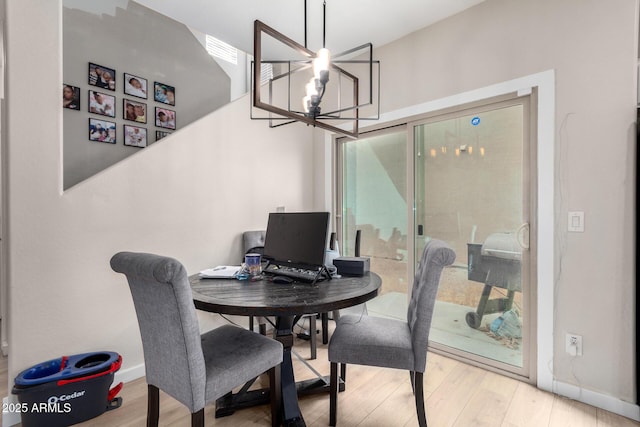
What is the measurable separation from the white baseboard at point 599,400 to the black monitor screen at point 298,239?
1795 mm

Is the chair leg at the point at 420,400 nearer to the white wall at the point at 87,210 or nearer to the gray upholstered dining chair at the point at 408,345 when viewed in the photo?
the gray upholstered dining chair at the point at 408,345

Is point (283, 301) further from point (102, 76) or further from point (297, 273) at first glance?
point (102, 76)

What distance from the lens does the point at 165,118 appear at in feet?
9.70

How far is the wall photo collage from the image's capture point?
2.50 meters

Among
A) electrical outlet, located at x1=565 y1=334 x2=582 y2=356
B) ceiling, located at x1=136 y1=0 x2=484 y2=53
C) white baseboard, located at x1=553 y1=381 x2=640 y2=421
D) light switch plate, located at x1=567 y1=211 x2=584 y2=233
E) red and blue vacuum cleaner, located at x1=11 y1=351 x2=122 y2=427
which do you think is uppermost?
ceiling, located at x1=136 y1=0 x2=484 y2=53

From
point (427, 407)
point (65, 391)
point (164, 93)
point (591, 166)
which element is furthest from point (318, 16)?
point (65, 391)

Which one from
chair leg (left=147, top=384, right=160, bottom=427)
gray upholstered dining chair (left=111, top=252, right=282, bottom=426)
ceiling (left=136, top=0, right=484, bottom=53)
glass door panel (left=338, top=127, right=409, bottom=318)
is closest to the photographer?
gray upholstered dining chair (left=111, top=252, right=282, bottom=426)

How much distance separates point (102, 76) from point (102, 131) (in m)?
0.45

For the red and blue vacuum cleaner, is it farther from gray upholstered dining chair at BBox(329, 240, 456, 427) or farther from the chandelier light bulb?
the chandelier light bulb

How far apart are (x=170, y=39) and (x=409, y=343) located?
3.26 m

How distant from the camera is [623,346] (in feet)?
5.94

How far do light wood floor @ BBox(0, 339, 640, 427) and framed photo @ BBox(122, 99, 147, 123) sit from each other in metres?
2.13

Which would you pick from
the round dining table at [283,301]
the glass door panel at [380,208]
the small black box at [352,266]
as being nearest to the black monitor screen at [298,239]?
the round dining table at [283,301]

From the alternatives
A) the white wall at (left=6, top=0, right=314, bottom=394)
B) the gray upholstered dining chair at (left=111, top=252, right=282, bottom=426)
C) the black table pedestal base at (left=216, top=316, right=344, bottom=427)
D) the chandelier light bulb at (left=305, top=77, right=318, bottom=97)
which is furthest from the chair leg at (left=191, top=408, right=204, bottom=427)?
the chandelier light bulb at (left=305, top=77, right=318, bottom=97)
